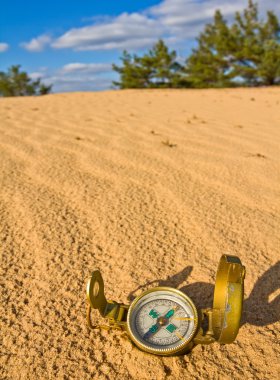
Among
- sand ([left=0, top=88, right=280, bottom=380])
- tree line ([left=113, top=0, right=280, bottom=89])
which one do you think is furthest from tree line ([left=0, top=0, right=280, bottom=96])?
sand ([left=0, top=88, right=280, bottom=380])

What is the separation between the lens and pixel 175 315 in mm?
1209

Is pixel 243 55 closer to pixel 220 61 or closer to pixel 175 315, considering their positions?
pixel 220 61

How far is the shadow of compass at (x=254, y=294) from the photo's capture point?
1.29 metres

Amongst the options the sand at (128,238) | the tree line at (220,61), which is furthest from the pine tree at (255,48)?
the sand at (128,238)

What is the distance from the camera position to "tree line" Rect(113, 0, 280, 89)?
43.8 feet

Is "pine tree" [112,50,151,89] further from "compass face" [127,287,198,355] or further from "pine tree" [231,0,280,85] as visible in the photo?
"compass face" [127,287,198,355]

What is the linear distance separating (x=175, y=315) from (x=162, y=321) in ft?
0.17

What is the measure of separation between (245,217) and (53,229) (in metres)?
1.03

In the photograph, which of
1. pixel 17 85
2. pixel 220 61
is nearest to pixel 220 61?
pixel 220 61

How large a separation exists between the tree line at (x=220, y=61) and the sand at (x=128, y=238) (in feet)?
36.9

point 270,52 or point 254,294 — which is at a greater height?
point 270,52

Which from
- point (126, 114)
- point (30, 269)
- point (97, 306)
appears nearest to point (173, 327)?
point (97, 306)

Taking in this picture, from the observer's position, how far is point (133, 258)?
5.28 ft

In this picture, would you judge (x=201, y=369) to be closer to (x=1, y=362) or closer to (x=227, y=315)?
(x=227, y=315)
